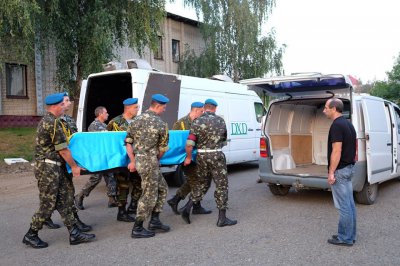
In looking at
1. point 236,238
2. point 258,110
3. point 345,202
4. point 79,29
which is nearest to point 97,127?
point 236,238

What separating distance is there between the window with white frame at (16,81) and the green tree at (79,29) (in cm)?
382

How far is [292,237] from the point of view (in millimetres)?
5168

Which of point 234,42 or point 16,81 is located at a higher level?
point 234,42

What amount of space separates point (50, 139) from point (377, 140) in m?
5.26

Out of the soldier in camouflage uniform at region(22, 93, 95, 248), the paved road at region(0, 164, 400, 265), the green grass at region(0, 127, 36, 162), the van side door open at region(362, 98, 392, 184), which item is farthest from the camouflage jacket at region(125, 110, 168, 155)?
the green grass at region(0, 127, 36, 162)

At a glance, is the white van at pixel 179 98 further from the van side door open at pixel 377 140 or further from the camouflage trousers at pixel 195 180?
the van side door open at pixel 377 140

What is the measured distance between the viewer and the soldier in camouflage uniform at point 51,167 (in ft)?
15.9

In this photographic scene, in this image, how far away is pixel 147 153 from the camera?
17.2 ft

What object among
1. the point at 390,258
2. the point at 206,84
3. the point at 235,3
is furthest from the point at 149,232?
the point at 235,3

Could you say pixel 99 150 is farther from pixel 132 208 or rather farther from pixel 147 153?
pixel 132 208

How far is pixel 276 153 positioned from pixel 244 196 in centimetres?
106

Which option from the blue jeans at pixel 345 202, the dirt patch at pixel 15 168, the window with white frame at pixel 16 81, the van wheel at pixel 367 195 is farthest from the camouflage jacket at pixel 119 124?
the window with white frame at pixel 16 81

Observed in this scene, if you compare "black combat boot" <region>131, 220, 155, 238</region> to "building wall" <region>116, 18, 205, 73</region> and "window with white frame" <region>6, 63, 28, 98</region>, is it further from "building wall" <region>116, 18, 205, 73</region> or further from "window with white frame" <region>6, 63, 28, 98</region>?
"building wall" <region>116, 18, 205, 73</region>

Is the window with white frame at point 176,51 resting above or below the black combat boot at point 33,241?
above
